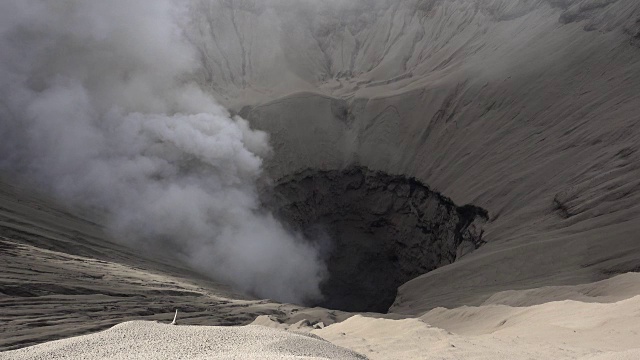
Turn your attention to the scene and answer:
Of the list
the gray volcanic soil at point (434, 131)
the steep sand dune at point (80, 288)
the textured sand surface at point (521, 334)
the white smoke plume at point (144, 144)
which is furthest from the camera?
the white smoke plume at point (144, 144)

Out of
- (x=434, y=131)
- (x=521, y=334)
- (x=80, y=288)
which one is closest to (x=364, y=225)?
(x=434, y=131)

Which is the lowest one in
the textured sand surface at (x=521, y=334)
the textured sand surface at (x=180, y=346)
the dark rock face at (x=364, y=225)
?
the textured sand surface at (x=180, y=346)

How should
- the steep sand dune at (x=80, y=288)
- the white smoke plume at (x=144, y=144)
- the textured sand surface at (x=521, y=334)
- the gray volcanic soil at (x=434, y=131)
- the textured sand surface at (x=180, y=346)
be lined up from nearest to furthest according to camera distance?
the textured sand surface at (x=180, y=346), the textured sand surface at (x=521, y=334), the steep sand dune at (x=80, y=288), the gray volcanic soil at (x=434, y=131), the white smoke plume at (x=144, y=144)

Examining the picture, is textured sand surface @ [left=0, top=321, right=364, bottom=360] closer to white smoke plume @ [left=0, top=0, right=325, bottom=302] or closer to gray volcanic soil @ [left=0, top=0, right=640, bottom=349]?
gray volcanic soil @ [left=0, top=0, right=640, bottom=349]

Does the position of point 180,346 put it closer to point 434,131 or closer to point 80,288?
point 80,288

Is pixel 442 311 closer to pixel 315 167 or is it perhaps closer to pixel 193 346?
pixel 193 346

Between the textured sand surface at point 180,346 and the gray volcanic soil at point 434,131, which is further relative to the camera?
the gray volcanic soil at point 434,131

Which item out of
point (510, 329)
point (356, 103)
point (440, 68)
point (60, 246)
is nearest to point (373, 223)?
point (356, 103)

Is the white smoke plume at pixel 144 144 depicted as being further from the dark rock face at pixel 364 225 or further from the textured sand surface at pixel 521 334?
the textured sand surface at pixel 521 334

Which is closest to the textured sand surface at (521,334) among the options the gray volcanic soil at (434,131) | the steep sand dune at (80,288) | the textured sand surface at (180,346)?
the textured sand surface at (180,346)
